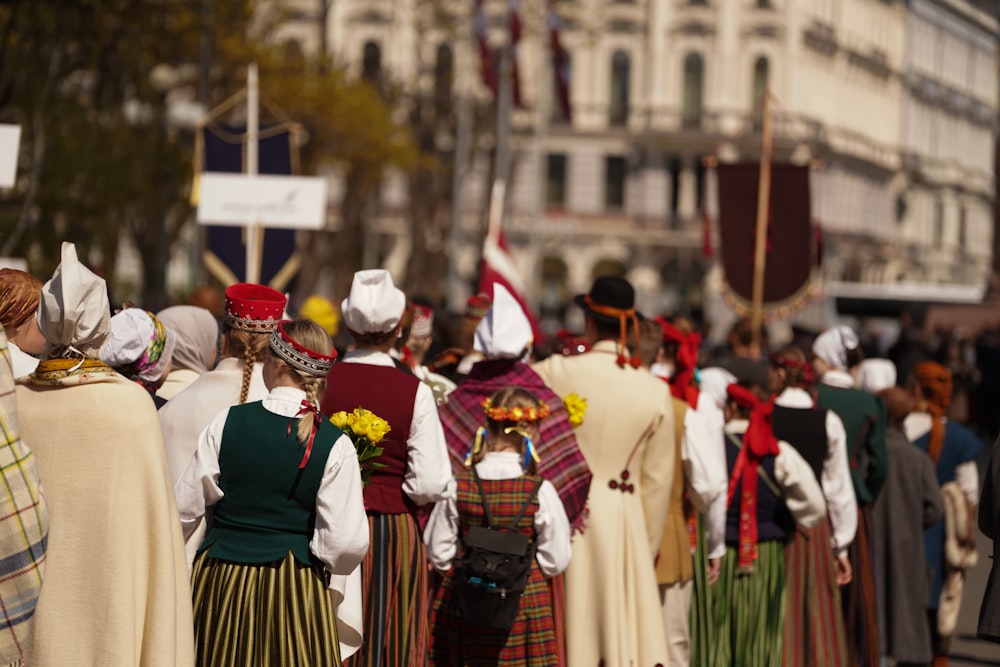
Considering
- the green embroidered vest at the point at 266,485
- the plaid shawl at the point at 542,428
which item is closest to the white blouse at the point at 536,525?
the plaid shawl at the point at 542,428

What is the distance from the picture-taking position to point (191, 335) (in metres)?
7.82

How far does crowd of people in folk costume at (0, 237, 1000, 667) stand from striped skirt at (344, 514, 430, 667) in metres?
0.01

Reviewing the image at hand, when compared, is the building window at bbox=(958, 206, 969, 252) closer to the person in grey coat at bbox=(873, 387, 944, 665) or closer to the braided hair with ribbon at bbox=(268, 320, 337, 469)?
the person in grey coat at bbox=(873, 387, 944, 665)

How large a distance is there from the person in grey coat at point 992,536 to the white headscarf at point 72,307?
2.94 m

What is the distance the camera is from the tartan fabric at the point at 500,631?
7203 mm

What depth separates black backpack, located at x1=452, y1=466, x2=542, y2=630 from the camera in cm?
711

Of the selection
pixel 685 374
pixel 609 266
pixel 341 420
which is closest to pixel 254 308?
pixel 341 420

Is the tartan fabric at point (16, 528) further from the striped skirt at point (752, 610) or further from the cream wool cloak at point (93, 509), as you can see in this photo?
the striped skirt at point (752, 610)

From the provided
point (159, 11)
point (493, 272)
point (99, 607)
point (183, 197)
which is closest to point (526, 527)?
point (99, 607)

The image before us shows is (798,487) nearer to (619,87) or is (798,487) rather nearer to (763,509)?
(763,509)

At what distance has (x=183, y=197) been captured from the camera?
29.7 metres

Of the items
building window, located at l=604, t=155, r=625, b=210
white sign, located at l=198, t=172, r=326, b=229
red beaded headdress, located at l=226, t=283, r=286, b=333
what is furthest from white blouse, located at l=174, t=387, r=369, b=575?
building window, located at l=604, t=155, r=625, b=210

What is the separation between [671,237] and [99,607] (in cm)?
6522

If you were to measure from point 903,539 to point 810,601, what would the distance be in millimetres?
→ 1434
